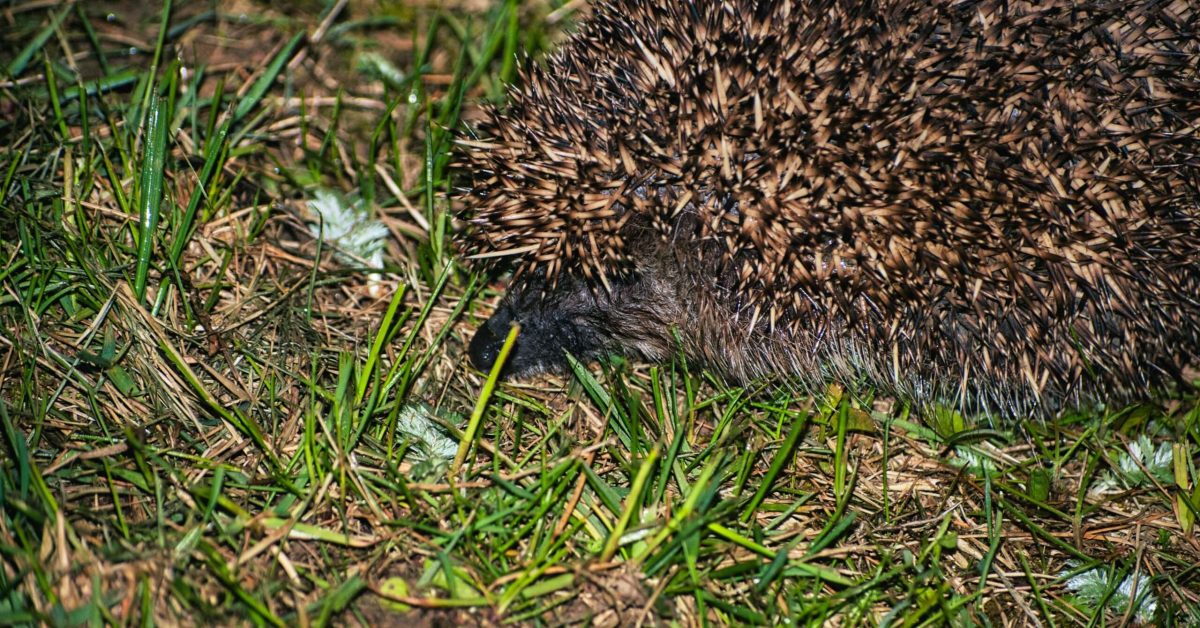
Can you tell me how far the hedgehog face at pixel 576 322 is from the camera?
3.59 metres

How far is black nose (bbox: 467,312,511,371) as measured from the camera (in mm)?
3643

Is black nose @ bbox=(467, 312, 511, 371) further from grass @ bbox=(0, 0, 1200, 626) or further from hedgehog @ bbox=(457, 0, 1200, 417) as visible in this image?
hedgehog @ bbox=(457, 0, 1200, 417)

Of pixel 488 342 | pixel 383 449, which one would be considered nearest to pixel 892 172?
pixel 488 342

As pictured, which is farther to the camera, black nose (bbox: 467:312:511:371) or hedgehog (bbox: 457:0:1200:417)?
black nose (bbox: 467:312:511:371)

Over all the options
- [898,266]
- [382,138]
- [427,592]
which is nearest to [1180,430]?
[898,266]

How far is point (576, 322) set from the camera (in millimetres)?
3668

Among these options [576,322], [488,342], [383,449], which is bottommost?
[383,449]

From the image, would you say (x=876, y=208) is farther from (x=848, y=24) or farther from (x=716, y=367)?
(x=716, y=367)

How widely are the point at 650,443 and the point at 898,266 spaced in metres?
1.09

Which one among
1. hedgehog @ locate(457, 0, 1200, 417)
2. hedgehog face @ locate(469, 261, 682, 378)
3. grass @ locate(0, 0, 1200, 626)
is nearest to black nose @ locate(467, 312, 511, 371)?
hedgehog face @ locate(469, 261, 682, 378)

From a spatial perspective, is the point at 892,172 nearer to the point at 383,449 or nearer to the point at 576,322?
the point at 576,322

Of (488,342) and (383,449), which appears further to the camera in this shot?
(488,342)

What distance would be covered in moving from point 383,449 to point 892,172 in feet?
6.42

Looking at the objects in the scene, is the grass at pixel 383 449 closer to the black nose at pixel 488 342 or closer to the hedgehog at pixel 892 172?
the black nose at pixel 488 342
